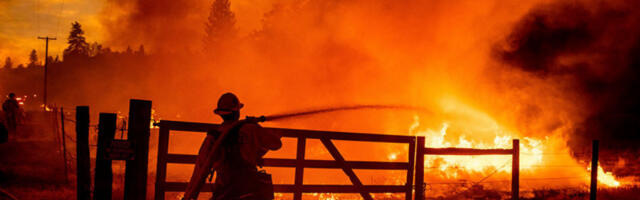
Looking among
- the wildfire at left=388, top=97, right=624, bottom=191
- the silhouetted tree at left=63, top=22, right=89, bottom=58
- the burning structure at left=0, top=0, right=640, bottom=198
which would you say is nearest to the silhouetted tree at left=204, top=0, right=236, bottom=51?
the silhouetted tree at left=63, top=22, right=89, bottom=58

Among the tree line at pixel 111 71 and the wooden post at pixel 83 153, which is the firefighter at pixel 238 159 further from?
the tree line at pixel 111 71

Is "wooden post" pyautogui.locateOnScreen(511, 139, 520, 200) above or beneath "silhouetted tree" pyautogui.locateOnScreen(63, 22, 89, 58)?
beneath

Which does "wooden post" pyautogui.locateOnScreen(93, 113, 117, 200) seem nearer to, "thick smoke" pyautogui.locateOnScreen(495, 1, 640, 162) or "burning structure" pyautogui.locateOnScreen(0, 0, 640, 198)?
"burning structure" pyautogui.locateOnScreen(0, 0, 640, 198)

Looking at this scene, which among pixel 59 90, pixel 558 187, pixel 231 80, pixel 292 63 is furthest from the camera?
pixel 59 90

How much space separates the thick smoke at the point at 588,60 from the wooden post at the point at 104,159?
18.9m

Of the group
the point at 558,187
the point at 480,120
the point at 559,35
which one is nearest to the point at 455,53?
the point at 480,120

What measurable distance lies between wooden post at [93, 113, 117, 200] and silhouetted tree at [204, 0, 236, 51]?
70.7 metres

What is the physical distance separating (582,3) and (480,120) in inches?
286

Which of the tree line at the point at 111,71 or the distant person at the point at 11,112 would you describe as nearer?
the distant person at the point at 11,112

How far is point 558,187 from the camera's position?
44.7 ft

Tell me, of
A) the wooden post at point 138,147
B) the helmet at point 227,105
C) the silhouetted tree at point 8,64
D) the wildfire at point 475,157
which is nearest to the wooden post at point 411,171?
the helmet at point 227,105

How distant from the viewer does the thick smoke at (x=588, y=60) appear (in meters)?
20.4

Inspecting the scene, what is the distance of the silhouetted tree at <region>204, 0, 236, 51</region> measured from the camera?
75.7 meters

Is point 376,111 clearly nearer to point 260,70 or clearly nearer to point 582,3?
point 582,3
